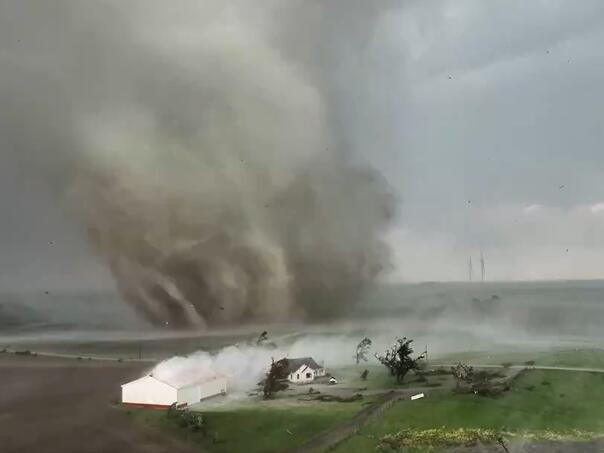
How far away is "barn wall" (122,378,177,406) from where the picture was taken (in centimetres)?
538

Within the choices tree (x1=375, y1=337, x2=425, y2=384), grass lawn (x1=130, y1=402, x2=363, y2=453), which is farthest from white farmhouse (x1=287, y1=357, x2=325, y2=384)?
tree (x1=375, y1=337, x2=425, y2=384)

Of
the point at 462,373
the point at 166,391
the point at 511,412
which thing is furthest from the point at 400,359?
the point at 166,391

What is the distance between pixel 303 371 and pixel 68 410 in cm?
220

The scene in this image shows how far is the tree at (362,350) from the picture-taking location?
611cm

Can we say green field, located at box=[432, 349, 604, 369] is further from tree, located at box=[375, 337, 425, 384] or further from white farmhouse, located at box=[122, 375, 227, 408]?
white farmhouse, located at box=[122, 375, 227, 408]

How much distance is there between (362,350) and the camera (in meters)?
6.19

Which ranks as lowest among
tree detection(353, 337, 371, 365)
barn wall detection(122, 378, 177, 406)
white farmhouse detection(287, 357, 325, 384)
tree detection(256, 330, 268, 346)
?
barn wall detection(122, 378, 177, 406)

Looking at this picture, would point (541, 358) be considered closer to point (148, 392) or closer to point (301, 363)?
point (301, 363)

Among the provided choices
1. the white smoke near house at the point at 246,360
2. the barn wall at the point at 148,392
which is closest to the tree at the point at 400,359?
the white smoke near house at the point at 246,360

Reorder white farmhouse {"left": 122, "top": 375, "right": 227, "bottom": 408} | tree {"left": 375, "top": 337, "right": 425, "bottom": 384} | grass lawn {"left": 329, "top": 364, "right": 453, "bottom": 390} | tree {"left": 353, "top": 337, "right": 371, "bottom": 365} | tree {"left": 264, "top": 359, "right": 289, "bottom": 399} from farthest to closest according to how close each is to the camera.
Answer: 1. tree {"left": 353, "top": 337, "right": 371, "bottom": 365}
2. tree {"left": 375, "top": 337, "right": 425, "bottom": 384}
3. grass lawn {"left": 329, "top": 364, "right": 453, "bottom": 390}
4. tree {"left": 264, "top": 359, "right": 289, "bottom": 399}
5. white farmhouse {"left": 122, "top": 375, "right": 227, "bottom": 408}

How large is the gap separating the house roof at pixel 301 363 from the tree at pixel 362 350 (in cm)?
Answer: 41

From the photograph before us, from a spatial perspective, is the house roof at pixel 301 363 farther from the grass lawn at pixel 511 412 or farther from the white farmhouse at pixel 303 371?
the grass lawn at pixel 511 412

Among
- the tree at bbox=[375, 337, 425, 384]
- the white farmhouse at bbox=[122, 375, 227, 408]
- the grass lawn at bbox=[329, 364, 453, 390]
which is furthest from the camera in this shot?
the tree at bbox=[375, 337, 425, 384]

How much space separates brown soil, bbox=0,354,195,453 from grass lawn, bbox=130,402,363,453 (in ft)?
0.45
